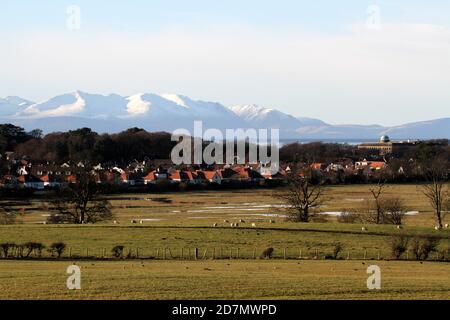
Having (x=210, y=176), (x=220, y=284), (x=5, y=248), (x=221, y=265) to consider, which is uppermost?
(x=210, y=176)

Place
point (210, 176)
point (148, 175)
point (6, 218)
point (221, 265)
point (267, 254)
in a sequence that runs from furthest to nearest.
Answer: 1. point (148, 175)
2. point (210, 176)
3. point (6, 218)
4. point (267, 254)
5. point (221, 265)

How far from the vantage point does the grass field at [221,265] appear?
24.2 meters

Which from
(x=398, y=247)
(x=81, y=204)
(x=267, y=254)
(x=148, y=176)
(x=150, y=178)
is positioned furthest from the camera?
(x=148, y=176)

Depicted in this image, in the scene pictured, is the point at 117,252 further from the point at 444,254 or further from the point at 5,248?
the point at 444,254

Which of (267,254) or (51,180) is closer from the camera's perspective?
(267,254)

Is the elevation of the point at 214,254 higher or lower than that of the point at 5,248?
lower

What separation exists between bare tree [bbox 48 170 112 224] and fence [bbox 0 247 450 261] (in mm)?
24375

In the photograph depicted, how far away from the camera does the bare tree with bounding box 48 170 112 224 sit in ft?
227

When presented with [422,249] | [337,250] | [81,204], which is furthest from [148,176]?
[422,249]

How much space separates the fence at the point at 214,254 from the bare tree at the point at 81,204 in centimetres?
2438

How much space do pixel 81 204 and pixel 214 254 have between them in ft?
96.2

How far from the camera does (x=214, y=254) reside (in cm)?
4347

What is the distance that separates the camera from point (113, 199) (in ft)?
367
